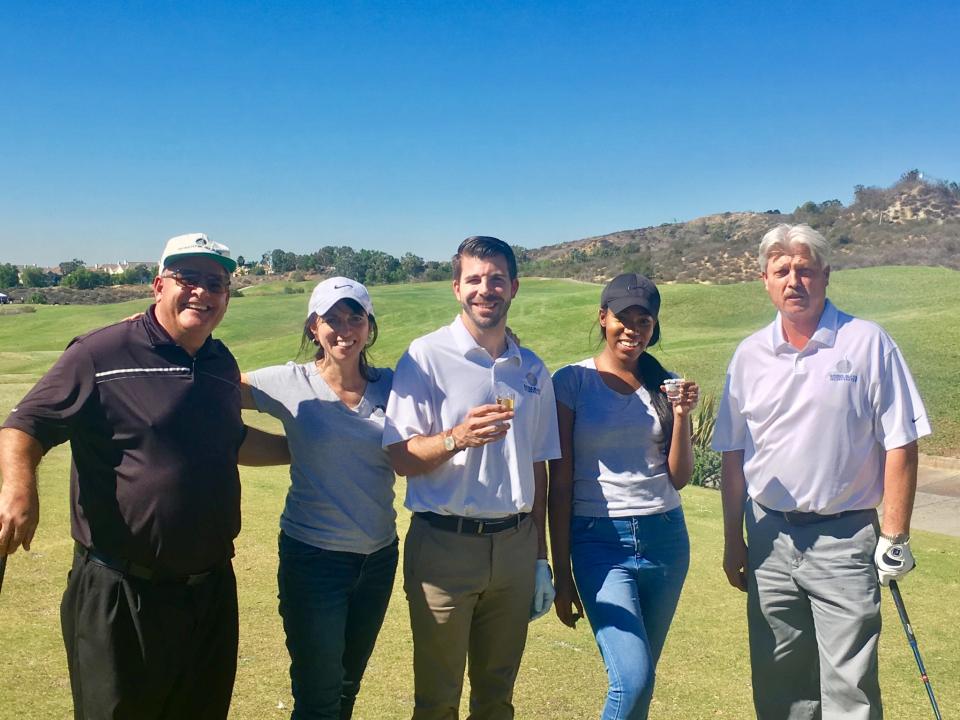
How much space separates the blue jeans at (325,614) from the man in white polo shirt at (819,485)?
160 cm

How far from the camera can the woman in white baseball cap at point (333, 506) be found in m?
3.43

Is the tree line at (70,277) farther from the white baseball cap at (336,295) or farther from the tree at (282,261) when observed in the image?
the white baseball cap at (336,295)

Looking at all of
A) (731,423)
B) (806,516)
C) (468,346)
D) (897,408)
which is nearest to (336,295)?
(468,346)

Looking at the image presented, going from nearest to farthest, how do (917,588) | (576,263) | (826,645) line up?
(826,645), (917,588), (576,263)

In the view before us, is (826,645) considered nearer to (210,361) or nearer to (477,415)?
(477,415)

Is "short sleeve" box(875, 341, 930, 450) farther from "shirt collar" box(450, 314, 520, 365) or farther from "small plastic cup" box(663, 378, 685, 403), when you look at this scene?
"shirt collar" box(450, 314, 520, 365)

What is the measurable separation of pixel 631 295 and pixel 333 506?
146 centimetres

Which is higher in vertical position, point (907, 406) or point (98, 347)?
point (98, 347)

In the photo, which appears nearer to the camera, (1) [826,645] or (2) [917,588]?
(1) [826,645]

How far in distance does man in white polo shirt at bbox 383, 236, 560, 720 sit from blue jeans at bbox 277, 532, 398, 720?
20 cm

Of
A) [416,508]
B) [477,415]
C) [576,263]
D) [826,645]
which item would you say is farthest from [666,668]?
[576,263]

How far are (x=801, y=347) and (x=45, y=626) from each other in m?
4.19

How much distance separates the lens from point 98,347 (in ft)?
9.87

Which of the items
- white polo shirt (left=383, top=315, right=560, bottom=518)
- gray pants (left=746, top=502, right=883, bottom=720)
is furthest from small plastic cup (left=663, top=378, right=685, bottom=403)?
gray pants (left=746, top=502, right=883, bottom=720)
